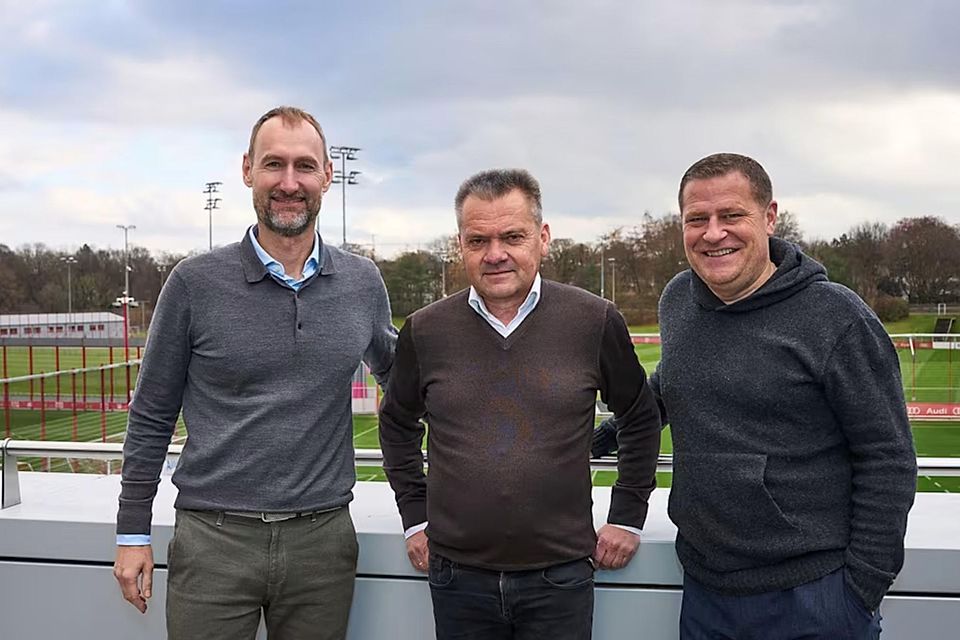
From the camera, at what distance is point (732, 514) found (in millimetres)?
1671

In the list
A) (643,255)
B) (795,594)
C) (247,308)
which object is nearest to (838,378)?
(795,594)

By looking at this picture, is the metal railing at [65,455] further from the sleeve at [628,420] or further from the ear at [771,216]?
the ear at [771,216]

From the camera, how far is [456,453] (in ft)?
5.71

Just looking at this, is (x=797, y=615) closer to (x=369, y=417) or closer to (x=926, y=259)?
(x=369, y=417)

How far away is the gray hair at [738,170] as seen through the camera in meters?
1.67

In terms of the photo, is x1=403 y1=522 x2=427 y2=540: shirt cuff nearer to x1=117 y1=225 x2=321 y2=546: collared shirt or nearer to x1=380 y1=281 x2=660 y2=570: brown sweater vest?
x1=380 y1=281 x2=660 y2=570: brown sweater vest

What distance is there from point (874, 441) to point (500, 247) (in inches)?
32.0

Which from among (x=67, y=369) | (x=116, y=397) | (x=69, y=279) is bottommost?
(x=116, y=397)

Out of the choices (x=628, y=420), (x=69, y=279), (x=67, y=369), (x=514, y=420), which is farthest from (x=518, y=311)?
(x=69, y=279)

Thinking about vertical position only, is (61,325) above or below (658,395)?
below

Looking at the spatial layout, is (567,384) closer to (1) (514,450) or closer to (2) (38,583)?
(1) (514,450)

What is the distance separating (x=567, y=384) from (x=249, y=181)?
34.3 inches

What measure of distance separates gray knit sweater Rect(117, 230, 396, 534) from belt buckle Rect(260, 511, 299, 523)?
0.06ft

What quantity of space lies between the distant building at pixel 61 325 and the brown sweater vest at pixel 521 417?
41.6m
